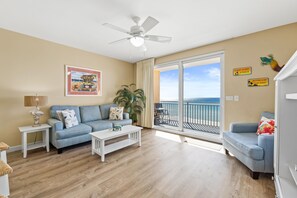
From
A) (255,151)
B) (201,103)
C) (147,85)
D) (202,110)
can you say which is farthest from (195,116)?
(255,151)

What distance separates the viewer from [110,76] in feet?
14.1

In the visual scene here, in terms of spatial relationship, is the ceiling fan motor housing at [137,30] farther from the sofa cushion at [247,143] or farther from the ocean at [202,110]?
the ocean at [202,110]

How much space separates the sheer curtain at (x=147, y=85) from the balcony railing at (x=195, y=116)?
673 millimetres

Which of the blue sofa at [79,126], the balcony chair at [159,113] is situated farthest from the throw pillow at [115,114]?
the balcony chair at [159,113]

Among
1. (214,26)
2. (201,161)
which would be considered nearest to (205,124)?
(201,161)

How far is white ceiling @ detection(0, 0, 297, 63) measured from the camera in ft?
5.91

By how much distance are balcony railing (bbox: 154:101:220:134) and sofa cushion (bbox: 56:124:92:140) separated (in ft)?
9.27

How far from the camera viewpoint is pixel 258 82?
8.45 feet

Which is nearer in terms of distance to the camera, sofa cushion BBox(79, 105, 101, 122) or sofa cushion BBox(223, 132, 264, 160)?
sofa cushion BBox(223, 132, 264, 160)

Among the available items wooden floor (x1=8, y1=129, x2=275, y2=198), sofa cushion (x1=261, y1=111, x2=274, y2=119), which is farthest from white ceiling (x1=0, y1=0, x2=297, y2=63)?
wooden floor (x1=8, y1=129, x2=275, y2=198)

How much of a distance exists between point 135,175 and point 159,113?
135 inches

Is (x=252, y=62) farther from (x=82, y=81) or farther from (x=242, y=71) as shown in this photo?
(x=82, y=81)

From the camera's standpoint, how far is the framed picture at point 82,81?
11.1 ft

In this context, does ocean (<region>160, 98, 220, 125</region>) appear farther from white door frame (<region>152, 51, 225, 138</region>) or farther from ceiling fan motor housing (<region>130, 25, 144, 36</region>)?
ceiling fan motor housing (<region>130, 25, 144, 36</region>)
